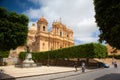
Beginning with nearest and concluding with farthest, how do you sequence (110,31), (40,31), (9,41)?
(110,31)
(9,41)
(40,31)

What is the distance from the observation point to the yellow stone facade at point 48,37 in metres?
69.0

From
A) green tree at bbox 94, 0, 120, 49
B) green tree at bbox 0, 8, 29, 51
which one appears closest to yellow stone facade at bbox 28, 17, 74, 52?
green tree at bbox 0, 8, 29, 51

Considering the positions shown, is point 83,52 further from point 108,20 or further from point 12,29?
point 108,20

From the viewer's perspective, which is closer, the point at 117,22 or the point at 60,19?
the point at 117,22

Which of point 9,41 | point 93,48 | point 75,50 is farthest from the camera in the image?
point 75,50

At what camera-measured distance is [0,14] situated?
16.0 meters

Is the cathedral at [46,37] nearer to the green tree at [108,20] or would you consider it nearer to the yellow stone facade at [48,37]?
the yellow stone facade at [48,37]

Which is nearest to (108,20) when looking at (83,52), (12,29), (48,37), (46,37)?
(12,29)

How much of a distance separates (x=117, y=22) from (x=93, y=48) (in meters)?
27.1

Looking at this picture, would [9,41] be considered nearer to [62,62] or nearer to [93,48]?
[93,48]

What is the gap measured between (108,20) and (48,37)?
2329 inches

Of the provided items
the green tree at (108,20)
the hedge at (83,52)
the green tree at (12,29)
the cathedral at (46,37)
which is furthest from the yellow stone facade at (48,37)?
the green tree at (108,20)

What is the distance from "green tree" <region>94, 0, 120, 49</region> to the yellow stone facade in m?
54.7

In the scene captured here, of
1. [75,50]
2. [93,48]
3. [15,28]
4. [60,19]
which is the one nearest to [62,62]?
[75,50]
